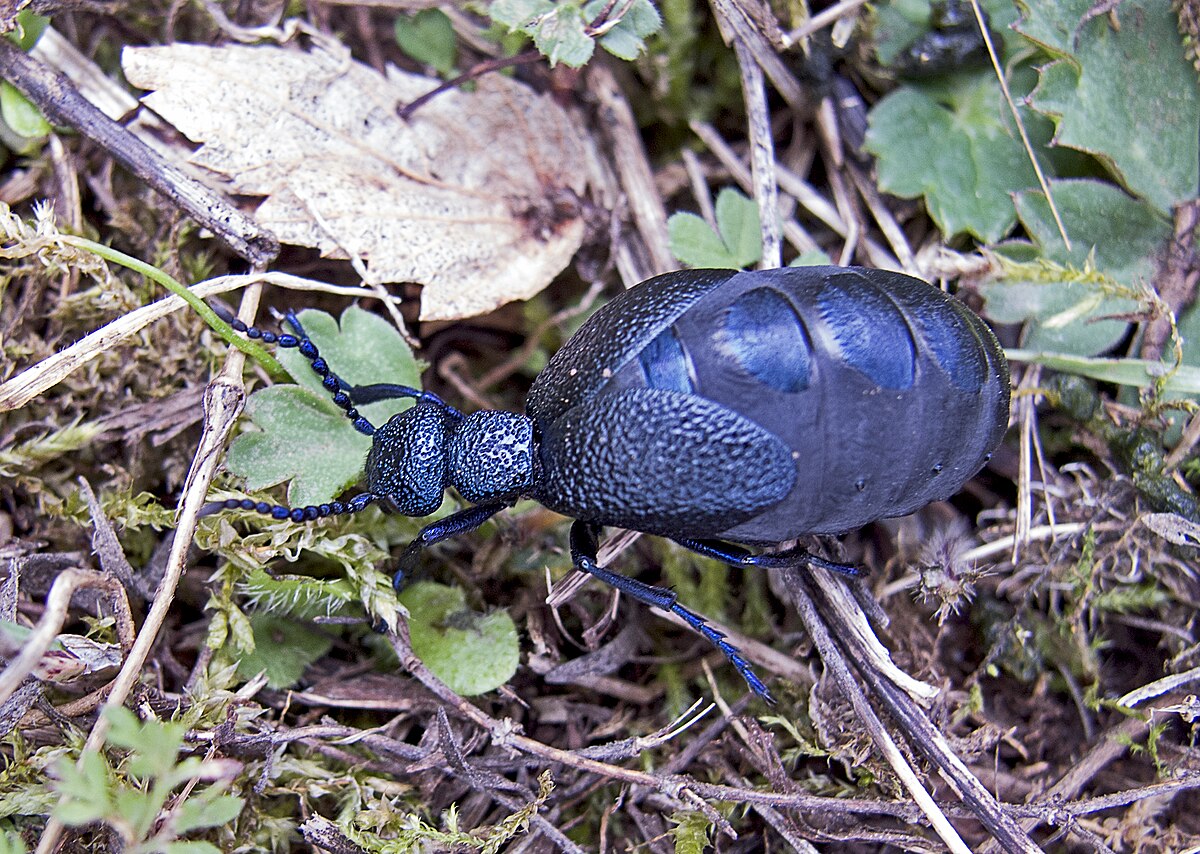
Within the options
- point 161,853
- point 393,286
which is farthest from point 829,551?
point 161,853

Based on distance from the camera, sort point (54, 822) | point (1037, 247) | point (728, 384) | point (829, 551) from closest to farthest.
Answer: point (54, 822) → point (728, 384) → point (829, 551) → point (1037, 247)

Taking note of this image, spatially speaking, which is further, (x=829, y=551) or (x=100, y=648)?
(x=829, y=551)

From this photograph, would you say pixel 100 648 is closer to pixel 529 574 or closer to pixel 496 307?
pixel 529 574

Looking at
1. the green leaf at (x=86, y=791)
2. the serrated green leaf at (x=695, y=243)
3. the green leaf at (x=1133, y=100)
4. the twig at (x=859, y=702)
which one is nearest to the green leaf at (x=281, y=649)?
the green leaf at (x=86, y=791)

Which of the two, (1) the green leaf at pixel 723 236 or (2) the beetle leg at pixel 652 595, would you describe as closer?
(2) the beetle leg at pixel 652 595

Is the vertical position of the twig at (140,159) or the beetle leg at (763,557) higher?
the twig at (140,159)

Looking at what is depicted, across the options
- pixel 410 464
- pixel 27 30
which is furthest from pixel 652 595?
pixel 27 30

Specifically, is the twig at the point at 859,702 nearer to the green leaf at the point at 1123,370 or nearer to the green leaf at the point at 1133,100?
the green leaf at the point at 1123,370

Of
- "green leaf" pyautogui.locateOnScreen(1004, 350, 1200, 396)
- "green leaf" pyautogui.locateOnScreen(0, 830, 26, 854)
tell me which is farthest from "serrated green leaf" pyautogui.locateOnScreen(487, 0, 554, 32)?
"green leaf" pyautogui.locateOnScreen(0, 830, 26, 854)
